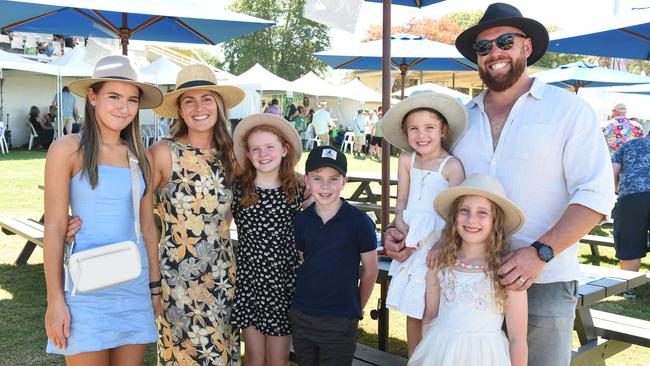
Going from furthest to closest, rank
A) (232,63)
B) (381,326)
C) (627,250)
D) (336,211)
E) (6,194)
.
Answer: (232,63) → (6,194) → (627,250) → (381,326) → (336,211)

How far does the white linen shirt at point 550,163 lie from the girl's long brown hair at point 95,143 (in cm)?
168

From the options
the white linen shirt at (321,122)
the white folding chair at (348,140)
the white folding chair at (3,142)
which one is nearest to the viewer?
the white folding chair at (3,142)

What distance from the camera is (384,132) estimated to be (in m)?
3.26

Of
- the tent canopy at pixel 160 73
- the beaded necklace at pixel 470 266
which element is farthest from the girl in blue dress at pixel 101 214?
the tent canopy at pixel 160 73

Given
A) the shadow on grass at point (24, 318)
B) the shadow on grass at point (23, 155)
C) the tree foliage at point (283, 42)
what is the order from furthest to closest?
the tree foliage at point (283, 42)
the shadow on grass at point (23, 155)
the shadow on grass at point (24, 318)

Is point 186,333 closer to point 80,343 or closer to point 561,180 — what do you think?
point 80,343

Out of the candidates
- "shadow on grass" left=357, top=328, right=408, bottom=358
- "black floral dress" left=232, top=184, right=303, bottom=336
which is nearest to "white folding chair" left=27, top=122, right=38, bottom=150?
"shadow on grass" left=357, top=328, right=408, bottom=358

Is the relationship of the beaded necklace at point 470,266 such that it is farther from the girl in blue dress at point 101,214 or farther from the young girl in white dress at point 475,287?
the girl in blue dress at point 101,214

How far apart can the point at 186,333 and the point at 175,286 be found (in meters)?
0.27

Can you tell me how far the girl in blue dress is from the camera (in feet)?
8.69

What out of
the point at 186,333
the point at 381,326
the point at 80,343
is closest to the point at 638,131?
the point at 381,326

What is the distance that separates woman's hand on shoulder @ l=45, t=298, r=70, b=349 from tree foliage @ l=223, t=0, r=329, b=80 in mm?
46790

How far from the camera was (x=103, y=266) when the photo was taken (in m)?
2.68

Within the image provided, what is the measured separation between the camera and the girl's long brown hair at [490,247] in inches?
102
